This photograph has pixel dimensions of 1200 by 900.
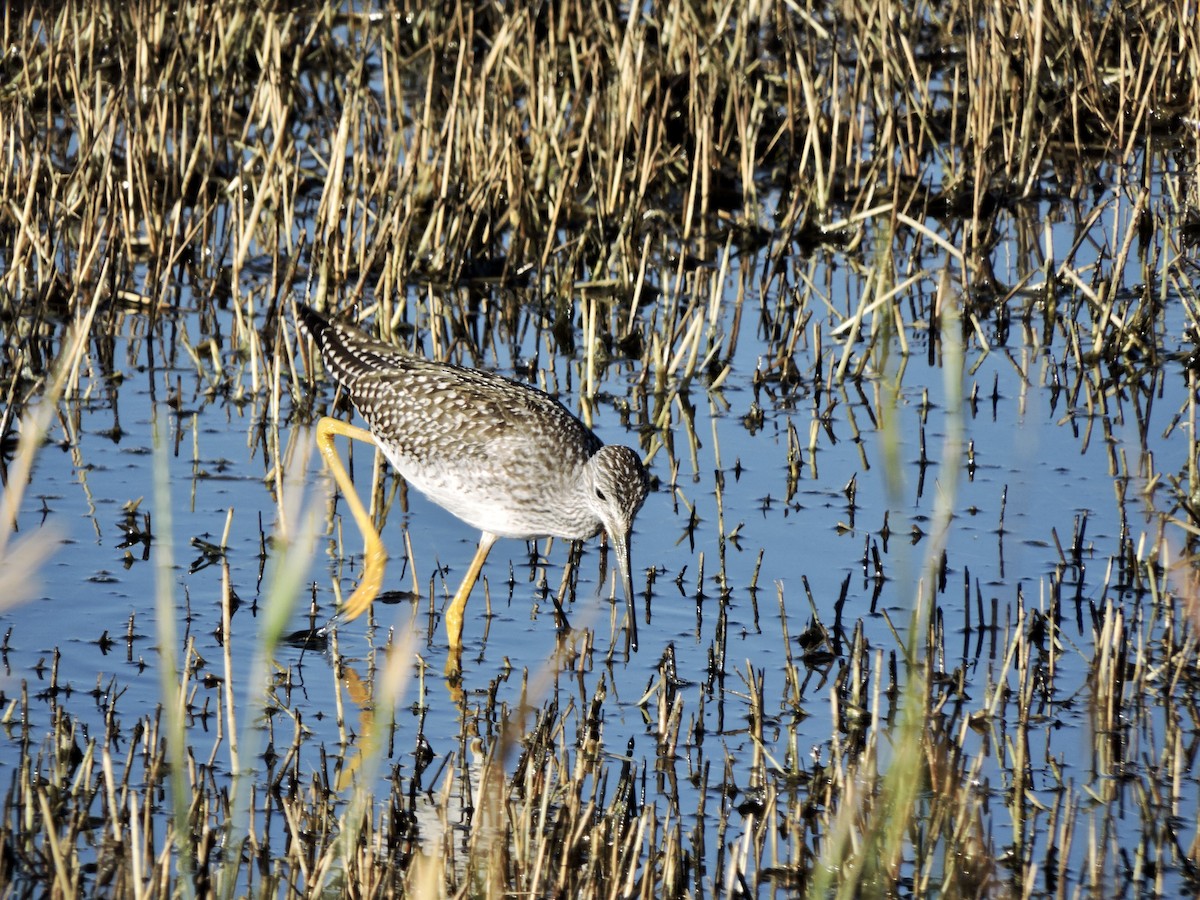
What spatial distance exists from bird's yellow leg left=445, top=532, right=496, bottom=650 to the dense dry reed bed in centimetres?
28

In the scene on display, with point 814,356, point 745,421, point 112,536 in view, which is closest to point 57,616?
point 112,536

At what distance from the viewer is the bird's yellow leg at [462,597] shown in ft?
21.4

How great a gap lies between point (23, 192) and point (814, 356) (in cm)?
428

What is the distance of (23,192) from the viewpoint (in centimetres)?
924

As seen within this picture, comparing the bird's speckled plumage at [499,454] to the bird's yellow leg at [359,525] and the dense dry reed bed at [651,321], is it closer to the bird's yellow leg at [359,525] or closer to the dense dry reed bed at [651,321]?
the bird's yellow leg at [359,525]

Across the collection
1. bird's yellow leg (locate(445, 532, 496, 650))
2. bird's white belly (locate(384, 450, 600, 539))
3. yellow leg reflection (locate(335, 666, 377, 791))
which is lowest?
yellow leg reflection (locate(335, 666, 377, 791))

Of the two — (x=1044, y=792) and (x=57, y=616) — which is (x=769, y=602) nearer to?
(x=1044, y=792)

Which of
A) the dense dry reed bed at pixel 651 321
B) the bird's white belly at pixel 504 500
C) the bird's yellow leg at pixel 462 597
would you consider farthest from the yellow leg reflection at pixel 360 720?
the bird's white belly at pixel 504 500

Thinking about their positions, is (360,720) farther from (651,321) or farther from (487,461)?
(651,321)

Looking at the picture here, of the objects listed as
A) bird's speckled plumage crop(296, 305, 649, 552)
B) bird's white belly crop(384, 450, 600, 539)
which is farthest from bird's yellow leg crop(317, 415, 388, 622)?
bird's white belly crop(384, 450, 600, 539)

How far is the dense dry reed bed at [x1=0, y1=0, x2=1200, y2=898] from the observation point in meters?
4.75

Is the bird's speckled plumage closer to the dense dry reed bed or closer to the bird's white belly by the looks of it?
the bird's white belly

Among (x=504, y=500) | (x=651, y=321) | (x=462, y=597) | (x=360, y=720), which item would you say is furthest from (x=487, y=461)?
(x=651, y=321)

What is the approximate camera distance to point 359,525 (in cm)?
740
